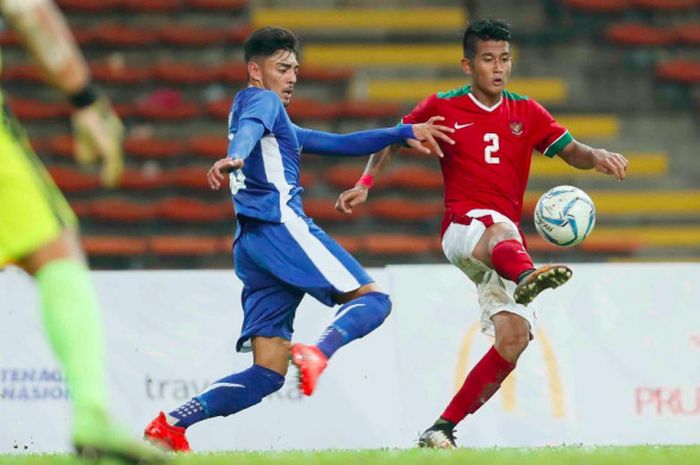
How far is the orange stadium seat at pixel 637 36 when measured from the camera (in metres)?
15.5

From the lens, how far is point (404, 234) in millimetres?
13508

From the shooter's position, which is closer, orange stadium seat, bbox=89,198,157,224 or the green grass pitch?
the green grass pitch

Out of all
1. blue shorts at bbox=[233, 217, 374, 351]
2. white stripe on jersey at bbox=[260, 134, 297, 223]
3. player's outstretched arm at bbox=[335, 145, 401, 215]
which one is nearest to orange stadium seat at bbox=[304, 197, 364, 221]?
player's outstretched arm at bbox=[335, 145, 401, 215]

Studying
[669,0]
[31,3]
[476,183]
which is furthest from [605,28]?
[31,3]

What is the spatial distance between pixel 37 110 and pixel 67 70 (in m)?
10.5

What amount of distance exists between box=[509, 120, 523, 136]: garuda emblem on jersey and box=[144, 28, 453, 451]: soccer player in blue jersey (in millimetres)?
427

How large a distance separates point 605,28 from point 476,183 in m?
9.11

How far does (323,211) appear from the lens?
1331 centimetres

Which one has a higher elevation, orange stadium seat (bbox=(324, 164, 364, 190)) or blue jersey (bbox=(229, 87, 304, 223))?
blue jersey (bbox=(229, 87, 304, 223))

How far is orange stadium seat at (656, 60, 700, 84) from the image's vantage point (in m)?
15.1

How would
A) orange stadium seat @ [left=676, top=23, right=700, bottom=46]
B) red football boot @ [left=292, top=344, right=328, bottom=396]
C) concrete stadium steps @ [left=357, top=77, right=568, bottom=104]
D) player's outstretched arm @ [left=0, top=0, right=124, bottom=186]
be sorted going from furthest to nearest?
orange stadium seat @ [left=676, top=23, right=700, bottom=46] → concrete stadium steps @ [left=357, top=77, right=568, bottom=104] → red football boot @ [left=292, top=344, right=328, bottom=396] → player's outstretched arm @ [left=0, top=0, right=124, bottom=186]

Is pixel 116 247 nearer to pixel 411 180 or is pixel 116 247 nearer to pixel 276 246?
pixel 411 180

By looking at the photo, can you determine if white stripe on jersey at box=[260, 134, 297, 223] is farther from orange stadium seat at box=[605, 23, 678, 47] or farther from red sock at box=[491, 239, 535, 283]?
orange stadium seat at box=[605, 23, 678, 47]

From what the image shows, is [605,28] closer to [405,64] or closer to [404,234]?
[405,64]
